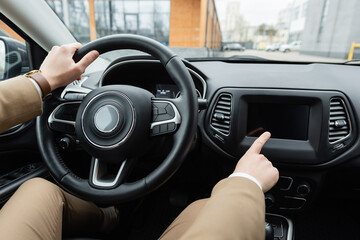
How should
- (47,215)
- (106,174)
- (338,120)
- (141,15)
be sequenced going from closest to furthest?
(47,215) < (106,174) < (338,120) < (141,15)

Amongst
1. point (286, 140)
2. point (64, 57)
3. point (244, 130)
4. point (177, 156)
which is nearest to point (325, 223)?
point (286, 140)

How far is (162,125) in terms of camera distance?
938mm

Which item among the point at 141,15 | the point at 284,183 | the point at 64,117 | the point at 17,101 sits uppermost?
the point at 141,15

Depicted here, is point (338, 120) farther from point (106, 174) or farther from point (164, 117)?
point (106, 174)

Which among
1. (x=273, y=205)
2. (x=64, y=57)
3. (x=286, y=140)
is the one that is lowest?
(x=273, y=205)

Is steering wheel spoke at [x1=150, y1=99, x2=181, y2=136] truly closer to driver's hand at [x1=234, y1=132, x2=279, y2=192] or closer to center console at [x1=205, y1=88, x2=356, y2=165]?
driver's hand at [x1=234, y1=132, x2=279, y2=192]

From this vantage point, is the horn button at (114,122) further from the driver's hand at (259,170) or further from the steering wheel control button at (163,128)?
the driver's hand at (259,170)

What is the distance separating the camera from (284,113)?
1.37m

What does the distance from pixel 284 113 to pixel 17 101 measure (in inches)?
45.8

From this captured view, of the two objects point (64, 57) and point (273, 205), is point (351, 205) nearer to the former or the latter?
point (273, 205)

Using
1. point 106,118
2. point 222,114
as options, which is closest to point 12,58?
point 106,118

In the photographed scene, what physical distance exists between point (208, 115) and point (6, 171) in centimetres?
110

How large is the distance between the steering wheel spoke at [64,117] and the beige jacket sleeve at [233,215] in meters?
0.66

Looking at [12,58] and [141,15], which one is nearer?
[12,58]
